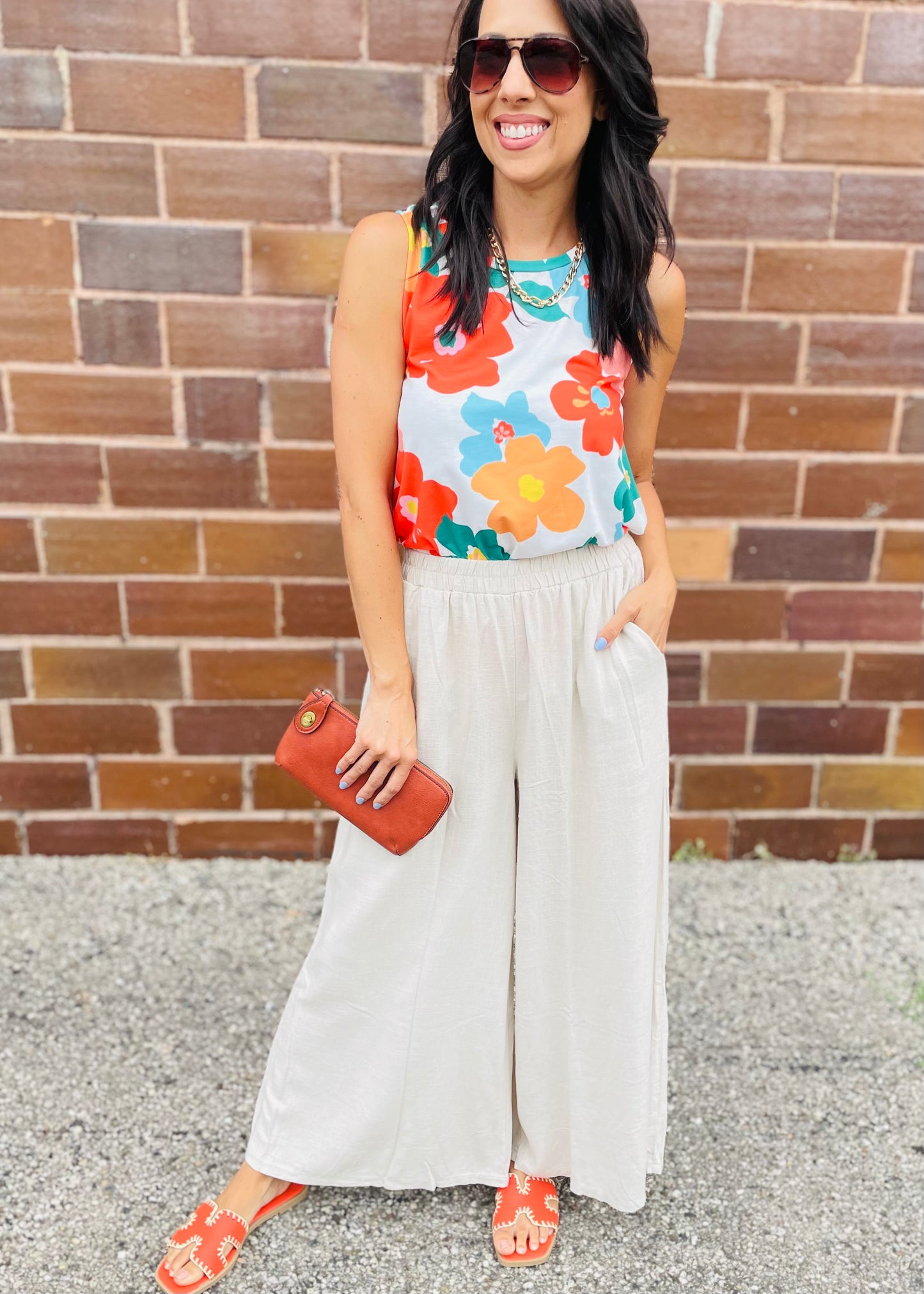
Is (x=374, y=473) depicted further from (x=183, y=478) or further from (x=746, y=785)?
(x=746, y=785)

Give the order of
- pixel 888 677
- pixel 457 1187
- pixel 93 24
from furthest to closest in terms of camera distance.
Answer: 1. pixel 888 677
2. pixel 93 24
3. pixel 457 1187

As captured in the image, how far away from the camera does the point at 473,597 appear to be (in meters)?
1.60

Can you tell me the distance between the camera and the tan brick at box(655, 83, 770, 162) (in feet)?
7.64

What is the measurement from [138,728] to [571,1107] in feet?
4.89

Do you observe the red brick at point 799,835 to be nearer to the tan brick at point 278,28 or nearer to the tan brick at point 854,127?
the tan brick at point 854,127

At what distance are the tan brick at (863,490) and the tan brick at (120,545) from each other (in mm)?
1515

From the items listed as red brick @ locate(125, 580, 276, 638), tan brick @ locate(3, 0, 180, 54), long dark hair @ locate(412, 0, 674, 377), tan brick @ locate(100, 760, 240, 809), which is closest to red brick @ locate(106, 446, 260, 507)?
red brick @ locate(125, 580, 276, 638)

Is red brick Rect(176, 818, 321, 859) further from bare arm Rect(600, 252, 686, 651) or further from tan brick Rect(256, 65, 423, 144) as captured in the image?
tan brick Rect(256, 65, 423, 144)

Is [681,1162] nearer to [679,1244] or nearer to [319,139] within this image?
[679,1244]

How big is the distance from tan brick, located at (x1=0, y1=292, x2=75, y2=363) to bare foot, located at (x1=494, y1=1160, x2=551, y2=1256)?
2005 millimetres

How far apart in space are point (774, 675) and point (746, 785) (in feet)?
1.04

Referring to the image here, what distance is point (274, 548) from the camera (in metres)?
2.61

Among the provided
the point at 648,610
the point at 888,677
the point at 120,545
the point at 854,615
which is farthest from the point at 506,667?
the point at 888,677

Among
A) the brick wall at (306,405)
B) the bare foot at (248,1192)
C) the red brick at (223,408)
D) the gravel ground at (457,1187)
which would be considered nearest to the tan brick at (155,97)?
the brick wall at (306,405)
